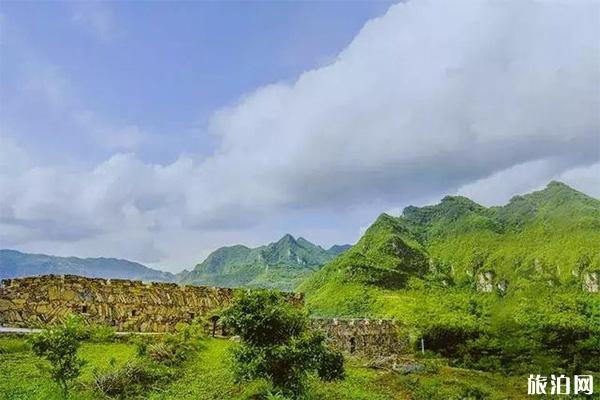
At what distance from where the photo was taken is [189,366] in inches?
619

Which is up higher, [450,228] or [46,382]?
[450,228]

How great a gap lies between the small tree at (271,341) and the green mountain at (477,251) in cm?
6684

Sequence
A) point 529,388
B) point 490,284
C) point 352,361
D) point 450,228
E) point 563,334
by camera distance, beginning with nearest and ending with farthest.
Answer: point 529,388, point 352,361, point 563,334, point 490,284, point 450,228

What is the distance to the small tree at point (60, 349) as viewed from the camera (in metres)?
12.0

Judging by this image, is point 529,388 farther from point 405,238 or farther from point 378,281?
point 405,238

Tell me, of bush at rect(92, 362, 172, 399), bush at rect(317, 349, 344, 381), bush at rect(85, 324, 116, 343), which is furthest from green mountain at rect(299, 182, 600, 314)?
bush at rect(92, 362, 172, 399)

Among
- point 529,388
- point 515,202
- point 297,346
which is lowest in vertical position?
point 529,388

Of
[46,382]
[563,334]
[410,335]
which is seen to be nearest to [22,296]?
[46,382]

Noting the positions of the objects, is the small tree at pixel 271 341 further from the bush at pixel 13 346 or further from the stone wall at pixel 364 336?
the stone wall at pixel 364 336

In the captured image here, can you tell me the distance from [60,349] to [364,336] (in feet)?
54.9

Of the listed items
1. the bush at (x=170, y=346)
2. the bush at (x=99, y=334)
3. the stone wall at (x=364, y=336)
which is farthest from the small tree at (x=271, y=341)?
the stone wall at (x=364, y=336)

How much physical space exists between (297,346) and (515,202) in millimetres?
141297

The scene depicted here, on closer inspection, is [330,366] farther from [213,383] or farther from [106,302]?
[106,302]

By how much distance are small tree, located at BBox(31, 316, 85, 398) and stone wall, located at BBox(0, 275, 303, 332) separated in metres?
6.73
